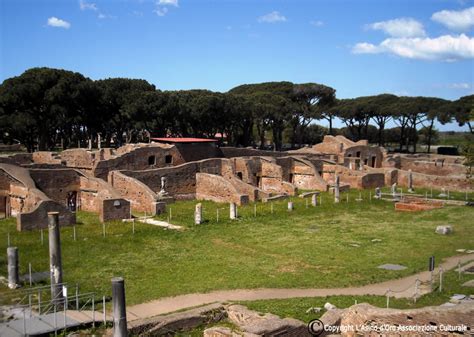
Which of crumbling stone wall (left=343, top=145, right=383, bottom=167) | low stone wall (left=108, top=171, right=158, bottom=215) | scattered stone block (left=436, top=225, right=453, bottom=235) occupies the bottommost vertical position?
scattered stone block (left=436, top=225, right=453, bottom=235)

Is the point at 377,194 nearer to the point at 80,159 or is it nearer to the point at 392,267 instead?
the point at 392,267

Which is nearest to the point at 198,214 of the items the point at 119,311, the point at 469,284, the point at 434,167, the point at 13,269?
the point at 13,269

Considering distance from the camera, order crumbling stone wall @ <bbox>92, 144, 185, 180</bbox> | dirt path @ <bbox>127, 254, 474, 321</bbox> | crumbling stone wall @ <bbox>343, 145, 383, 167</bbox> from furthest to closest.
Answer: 1. crumbling stone wall @ <bbox>343, 145, 383, 167</bbox>
2. crumbling stone wall @ <bbox>92, 144, 185, 180</bbox>
3. dirt path @ <bbox>127, 254, 474, 321</bbox>

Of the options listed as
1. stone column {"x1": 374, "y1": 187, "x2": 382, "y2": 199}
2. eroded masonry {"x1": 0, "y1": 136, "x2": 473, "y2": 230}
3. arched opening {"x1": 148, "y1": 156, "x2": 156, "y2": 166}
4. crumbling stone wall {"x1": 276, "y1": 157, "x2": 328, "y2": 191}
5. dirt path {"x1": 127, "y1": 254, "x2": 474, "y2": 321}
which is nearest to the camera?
dirt path {"x1": 127, "y1": 254, "x2": 474, "y2": 321}

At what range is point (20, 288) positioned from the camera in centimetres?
1756

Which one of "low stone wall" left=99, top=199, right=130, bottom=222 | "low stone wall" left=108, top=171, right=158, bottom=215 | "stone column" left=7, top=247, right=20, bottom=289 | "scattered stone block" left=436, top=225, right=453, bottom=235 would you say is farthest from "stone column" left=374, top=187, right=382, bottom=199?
"stone column" left=7, top=247, right=20, bottom=289

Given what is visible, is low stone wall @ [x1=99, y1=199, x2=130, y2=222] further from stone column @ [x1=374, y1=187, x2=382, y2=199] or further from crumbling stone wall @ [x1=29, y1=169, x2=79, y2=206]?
stone column @ [x1=374, y1=187, x2=382, y2=199]

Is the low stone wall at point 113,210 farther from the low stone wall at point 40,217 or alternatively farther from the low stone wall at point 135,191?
the low stone wall at point 135,191

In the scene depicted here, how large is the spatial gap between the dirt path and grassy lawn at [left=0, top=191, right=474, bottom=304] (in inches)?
17.3

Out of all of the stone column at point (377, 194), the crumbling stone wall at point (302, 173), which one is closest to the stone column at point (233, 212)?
the stone column at point (377, 194)

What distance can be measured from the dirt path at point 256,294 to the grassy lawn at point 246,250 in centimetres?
44

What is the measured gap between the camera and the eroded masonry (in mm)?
28906

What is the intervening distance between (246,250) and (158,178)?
14.1m

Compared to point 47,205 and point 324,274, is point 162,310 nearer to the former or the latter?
point 324,274
